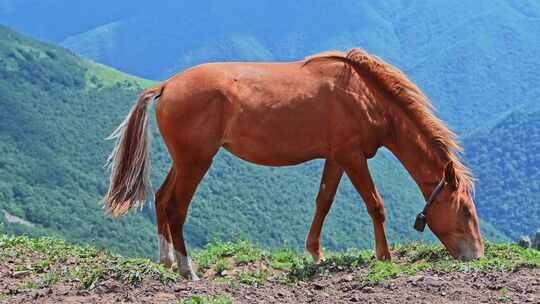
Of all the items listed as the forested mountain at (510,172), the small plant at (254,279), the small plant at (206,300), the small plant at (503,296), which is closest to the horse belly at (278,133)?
the small plant at (254,279)

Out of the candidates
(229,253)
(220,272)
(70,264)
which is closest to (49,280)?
(70,264)

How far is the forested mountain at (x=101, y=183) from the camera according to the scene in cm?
6675

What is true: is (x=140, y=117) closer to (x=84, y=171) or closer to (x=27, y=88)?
(x=84, y=171)

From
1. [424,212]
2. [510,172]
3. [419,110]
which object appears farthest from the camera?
[510,172]

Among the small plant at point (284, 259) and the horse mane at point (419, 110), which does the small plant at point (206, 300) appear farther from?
the horse mane at point (419, 110)

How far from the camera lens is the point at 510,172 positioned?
109000 mm

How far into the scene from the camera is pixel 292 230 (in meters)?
77.1

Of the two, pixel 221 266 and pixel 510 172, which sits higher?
pixel 510 172

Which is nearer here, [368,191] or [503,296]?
[503,296]

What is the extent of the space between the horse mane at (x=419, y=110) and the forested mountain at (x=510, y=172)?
79.9 meters

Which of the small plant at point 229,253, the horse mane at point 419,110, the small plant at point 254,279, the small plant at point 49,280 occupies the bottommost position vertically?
the small plant at point 49,280

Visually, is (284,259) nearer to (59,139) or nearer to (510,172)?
(59,139)

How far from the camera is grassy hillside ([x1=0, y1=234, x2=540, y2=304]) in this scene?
8.15 metres

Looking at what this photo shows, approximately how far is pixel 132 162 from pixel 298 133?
76.7 inches
